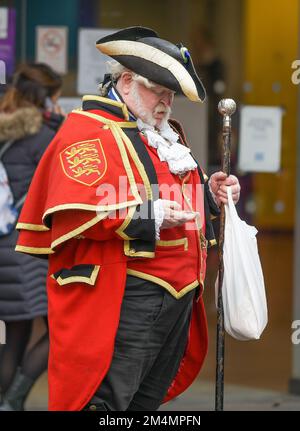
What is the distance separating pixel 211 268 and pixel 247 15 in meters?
2.30

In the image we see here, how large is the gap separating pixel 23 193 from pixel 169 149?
1993 millimetres

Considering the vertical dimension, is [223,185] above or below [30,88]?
below

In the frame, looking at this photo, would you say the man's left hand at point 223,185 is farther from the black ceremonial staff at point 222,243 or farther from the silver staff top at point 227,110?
the silver staff top at point 227,110

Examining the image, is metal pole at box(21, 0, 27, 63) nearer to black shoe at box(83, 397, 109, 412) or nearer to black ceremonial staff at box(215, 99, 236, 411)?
black ceremonial staff at box(215, 99, 236, 411)

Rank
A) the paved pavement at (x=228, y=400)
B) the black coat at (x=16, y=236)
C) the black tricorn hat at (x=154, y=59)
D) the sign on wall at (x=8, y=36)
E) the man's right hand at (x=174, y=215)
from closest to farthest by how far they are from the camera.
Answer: the man's right hand at (x=174, y=215), the black tricorn hat at (x=154, y=59), the black coat at (x=16, y=236), the paved pavement at (x=228, y=400), the sign on wall at (x=8, y=36)

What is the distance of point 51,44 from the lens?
7258 mm

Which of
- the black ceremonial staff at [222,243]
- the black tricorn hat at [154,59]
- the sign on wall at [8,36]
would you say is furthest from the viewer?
the sign on wall at [8,36]

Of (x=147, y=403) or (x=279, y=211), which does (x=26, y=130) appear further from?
(x=279, y=211)

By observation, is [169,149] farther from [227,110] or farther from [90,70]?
[90,70]

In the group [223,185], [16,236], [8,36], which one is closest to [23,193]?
[16,236]

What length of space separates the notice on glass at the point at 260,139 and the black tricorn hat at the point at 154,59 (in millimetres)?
3048

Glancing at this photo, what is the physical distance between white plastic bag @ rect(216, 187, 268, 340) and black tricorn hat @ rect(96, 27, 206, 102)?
1.75ft

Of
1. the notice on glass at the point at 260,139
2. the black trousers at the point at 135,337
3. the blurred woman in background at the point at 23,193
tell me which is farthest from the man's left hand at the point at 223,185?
the notice on glass at the point at 260,139

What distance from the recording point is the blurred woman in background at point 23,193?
20.0ft
